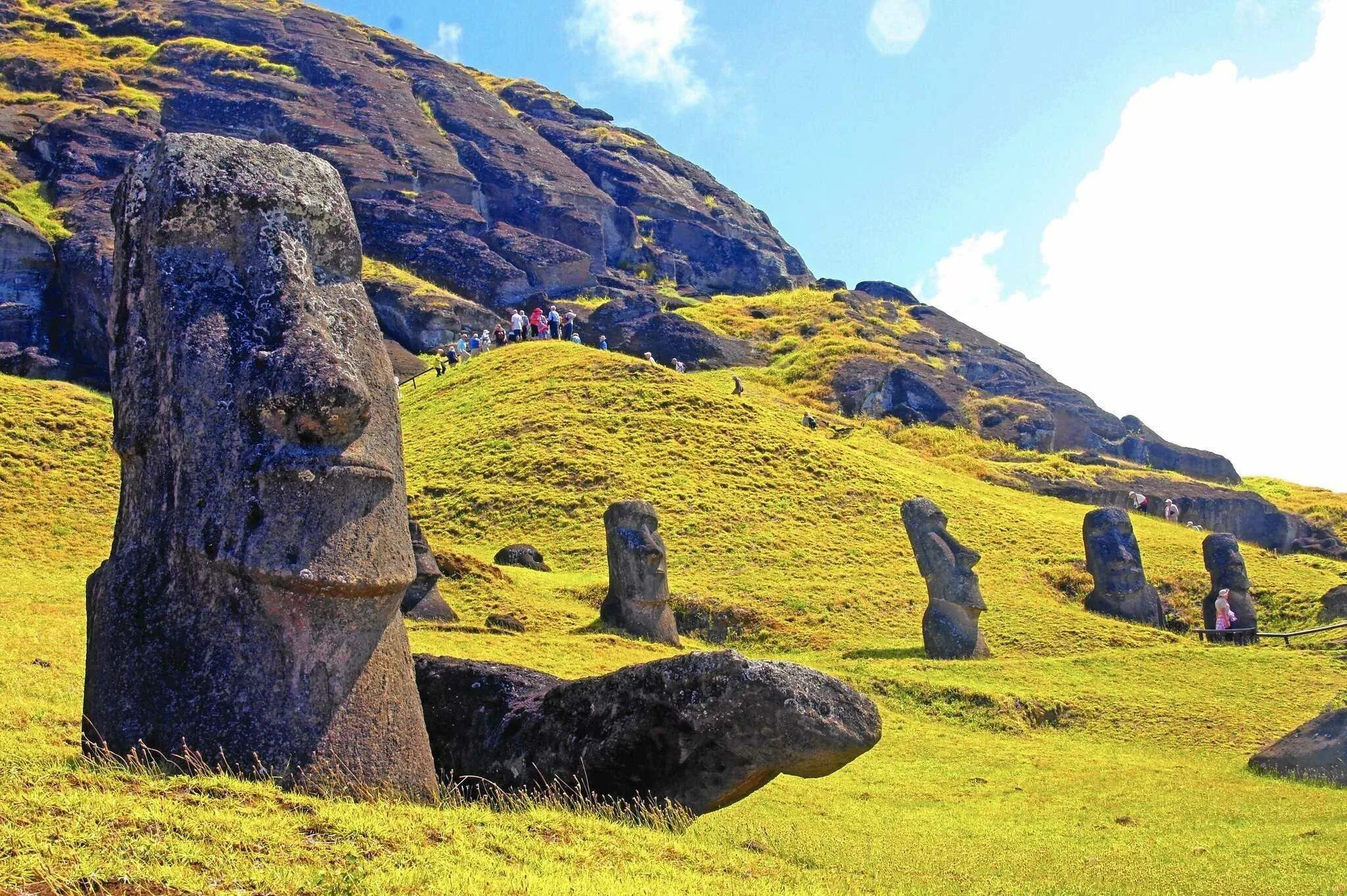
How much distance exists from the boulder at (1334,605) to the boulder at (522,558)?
1741 cm

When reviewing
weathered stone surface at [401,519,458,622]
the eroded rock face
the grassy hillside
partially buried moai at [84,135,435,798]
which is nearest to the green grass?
the grassy hillside

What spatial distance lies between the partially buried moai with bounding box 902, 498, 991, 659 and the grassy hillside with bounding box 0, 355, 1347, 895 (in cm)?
76

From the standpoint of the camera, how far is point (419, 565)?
2209 centimetres

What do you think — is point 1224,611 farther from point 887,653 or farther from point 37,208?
point 37,208

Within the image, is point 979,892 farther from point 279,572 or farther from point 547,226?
point 547,226

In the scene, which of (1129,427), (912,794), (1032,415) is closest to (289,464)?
(912,794)

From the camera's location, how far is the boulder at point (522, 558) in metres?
29.0

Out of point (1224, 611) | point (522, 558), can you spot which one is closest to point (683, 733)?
point (522, 558)

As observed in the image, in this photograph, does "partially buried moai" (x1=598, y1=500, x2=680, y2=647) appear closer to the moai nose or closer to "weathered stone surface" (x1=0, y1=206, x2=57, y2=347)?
the moai nose

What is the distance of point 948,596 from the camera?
24.2 meters

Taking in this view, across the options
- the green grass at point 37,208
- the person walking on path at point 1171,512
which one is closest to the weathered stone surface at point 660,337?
the person walking on path at point 1171,512

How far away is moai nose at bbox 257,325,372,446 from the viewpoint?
6.70 meters

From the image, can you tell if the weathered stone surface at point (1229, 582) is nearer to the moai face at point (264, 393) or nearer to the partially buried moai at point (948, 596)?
the partially buried moai at point (948, 596)

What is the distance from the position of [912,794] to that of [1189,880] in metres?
4.53
